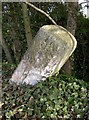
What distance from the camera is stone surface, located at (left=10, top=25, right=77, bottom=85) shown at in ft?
9.45

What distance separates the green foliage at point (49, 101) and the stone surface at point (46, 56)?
143 millimetres

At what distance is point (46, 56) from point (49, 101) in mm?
523

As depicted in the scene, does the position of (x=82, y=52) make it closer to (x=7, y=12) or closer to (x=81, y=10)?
(x=81, y=10)

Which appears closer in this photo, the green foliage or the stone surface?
the green foliage

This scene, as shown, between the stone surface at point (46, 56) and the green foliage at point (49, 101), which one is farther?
the stone surface at point (46, 56)

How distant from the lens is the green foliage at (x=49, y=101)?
8.55 feet

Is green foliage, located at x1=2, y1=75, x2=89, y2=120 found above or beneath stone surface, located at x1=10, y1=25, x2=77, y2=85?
beneath

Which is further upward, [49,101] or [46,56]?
[46,56]

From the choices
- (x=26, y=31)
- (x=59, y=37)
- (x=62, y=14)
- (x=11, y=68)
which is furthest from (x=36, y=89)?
(x=62, y=14)

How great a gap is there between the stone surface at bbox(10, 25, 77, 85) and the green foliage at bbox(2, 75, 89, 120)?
5.6 inches

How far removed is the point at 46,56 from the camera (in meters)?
2.93

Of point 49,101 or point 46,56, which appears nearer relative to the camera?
point 49,101

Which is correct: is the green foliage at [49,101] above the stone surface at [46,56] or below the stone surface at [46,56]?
below

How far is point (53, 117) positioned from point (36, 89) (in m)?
0.32
